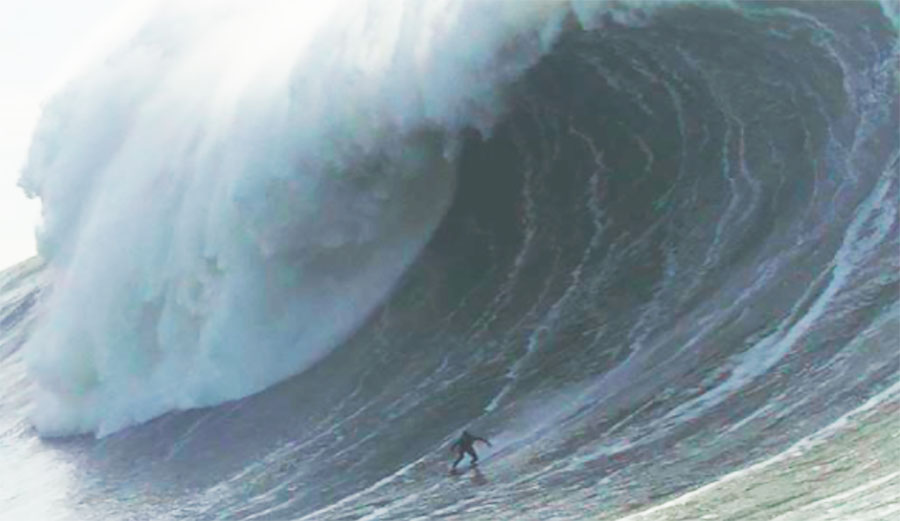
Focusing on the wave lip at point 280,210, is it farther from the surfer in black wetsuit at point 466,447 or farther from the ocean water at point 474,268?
the surfer in black wetsuit at point 466,447

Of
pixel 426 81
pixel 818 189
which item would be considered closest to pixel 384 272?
pixel 426 81

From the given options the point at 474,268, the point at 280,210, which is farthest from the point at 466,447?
the point at 280,210

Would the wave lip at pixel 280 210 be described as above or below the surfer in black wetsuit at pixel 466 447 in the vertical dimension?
above

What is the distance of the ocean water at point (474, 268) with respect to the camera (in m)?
10.7

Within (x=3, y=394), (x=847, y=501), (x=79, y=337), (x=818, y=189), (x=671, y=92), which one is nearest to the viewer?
(x=847, y=501)

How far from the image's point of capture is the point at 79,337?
1914 centimetres

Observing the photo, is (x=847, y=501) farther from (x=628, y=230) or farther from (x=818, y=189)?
(x=628, y=230)

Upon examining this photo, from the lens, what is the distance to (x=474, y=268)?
52.5ft

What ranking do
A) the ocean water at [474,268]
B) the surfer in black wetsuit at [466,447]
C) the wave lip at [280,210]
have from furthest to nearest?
the wave lip at [280,210] → the surfer in black wetsuit at [466,447] → the ocean water at [474,268]

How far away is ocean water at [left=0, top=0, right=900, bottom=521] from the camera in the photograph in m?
10.7

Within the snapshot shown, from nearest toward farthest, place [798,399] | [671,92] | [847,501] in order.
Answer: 1. [847,501]
2. [798,399]
3. [671,92]

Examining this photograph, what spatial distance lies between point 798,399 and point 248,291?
8516 mm

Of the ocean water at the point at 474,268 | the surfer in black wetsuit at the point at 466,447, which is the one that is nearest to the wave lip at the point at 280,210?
the ocean water at the point at 474,268

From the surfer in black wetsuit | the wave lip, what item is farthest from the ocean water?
the surfer in black wetsuit
